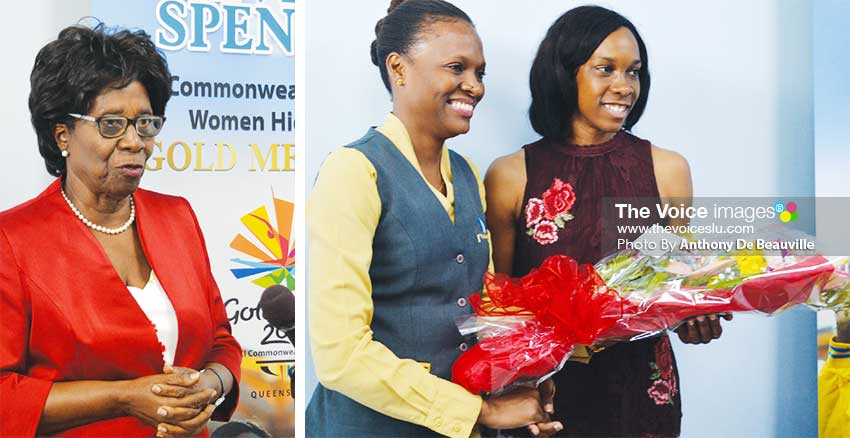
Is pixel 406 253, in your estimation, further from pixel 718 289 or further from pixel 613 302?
pixel 718 289

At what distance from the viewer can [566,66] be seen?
2.42 m

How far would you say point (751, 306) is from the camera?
89.0 inches

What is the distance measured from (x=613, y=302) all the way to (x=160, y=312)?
48.6 inches

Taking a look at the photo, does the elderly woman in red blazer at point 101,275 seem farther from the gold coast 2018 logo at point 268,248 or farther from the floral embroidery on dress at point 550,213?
the floral embroidery on dress at point 550,213

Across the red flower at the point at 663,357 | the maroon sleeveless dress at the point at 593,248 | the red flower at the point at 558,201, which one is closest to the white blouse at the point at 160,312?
the maroon sleeveless dress at the point at 593,248

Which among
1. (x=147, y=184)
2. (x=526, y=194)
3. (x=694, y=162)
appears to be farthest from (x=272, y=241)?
(x=694, y=162)

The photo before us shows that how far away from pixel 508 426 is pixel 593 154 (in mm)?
737

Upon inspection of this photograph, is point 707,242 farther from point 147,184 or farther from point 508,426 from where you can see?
point 147,184

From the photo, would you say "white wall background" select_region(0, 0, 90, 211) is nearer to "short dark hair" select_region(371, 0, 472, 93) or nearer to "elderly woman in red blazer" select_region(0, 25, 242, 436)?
"elderly woman in red blazer" select_region(0, 25, 242, 436)

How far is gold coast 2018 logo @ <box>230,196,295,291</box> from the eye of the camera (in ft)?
9.01

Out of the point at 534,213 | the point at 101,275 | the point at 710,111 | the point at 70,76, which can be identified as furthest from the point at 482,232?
the point at 70,76

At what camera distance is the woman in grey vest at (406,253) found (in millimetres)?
2258

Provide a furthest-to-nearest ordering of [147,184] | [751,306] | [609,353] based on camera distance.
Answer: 1. [147,184]
2. [609,353]
3. [751,306]

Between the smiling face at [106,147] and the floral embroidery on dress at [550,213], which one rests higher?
the smiling face at [106,147]
